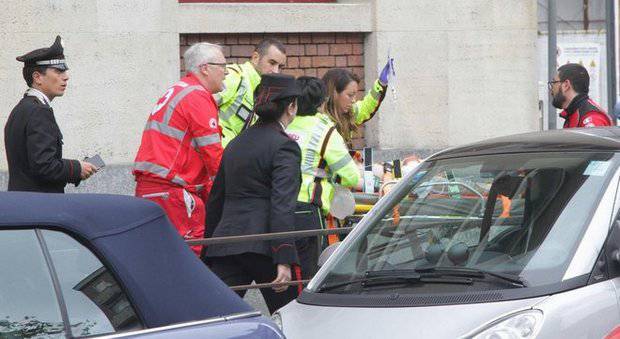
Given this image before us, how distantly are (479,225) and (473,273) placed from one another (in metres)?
0.48

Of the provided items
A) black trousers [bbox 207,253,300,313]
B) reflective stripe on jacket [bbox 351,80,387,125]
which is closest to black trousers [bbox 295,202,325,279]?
black trousers [bbox 207,253,300,313]

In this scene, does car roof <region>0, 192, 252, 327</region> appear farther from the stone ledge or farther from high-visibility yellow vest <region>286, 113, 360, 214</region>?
the stone ledge

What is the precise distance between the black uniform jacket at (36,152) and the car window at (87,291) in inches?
157

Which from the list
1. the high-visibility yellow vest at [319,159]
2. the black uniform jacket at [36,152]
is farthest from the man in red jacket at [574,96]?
the black uniform jacket at [36,152]

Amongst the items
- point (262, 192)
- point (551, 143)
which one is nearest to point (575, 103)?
point (262, 192)

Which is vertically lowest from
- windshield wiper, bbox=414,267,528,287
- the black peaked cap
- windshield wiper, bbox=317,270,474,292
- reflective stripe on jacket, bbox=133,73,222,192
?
windshield wiper, bbox=317,270,474,292

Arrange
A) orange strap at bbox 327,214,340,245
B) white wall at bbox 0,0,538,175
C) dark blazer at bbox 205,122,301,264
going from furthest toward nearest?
1. white wall at bbox 0,0,538,175
2. orange strap at bbox 327,214,340,245
3. dark blazer at bbox 205,122,301,264

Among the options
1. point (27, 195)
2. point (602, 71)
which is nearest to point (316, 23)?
point (602, 71)

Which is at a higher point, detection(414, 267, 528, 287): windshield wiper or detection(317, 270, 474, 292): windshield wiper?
detection(414, 267, 528, 287): windshield wiper

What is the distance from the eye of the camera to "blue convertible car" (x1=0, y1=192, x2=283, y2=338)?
3.47m

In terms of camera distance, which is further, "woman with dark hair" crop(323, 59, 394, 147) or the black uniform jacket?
"woman with dark hair" crop(323, 59, 394, 147)

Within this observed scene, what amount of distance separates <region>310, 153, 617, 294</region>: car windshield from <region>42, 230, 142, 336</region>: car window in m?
2.08

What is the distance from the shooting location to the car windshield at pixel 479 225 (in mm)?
5410

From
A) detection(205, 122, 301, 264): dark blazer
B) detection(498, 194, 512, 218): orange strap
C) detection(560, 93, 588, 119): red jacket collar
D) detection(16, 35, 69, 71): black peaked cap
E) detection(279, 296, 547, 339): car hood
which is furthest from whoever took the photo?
detection(560, 93, 588, 119): red jacket collar
